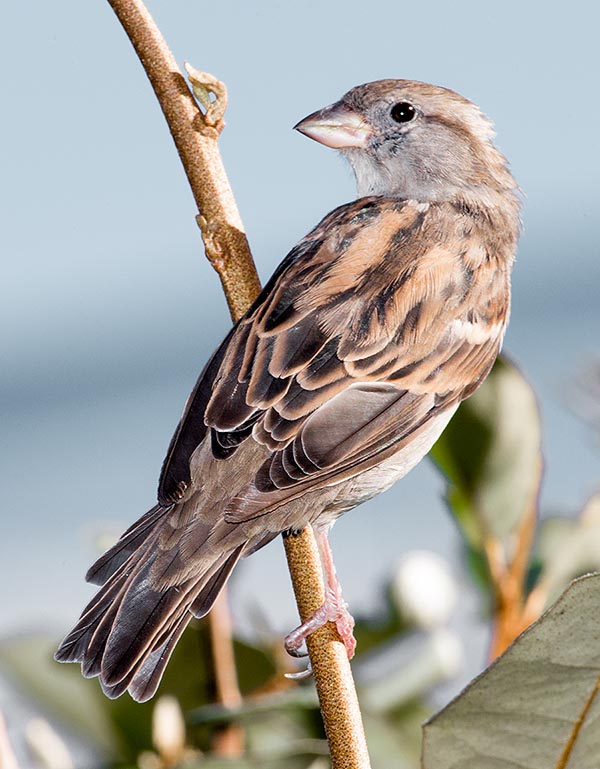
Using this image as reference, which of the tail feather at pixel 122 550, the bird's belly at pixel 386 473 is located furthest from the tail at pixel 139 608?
the bird's belly at pixel 386 473

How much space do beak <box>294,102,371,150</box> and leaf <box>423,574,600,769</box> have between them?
53.0 inches

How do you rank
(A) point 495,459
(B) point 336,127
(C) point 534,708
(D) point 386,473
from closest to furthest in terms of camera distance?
(C) point 534,708 < (A) point 495,459 < (D) point 386,473 < (B) point 336,127

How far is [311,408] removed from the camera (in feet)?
4.75

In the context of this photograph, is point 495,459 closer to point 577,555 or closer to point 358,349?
point 577,555

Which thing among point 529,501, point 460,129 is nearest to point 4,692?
point 529,501

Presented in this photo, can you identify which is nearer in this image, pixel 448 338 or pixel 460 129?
pixel 448 338

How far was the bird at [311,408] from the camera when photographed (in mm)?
1334

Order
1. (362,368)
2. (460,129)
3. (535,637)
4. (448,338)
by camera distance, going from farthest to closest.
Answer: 1. (460,129)
2. (448,338)
3. (362,368)
4. (535,637)

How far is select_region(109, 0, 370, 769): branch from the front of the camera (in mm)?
1104

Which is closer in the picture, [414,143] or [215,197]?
[215,197]

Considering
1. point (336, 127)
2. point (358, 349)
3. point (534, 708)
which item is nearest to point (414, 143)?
point (336, 127)

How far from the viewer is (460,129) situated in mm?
2117

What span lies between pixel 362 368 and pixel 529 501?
363mm

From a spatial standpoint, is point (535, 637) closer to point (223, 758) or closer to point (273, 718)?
point (223, 758)
